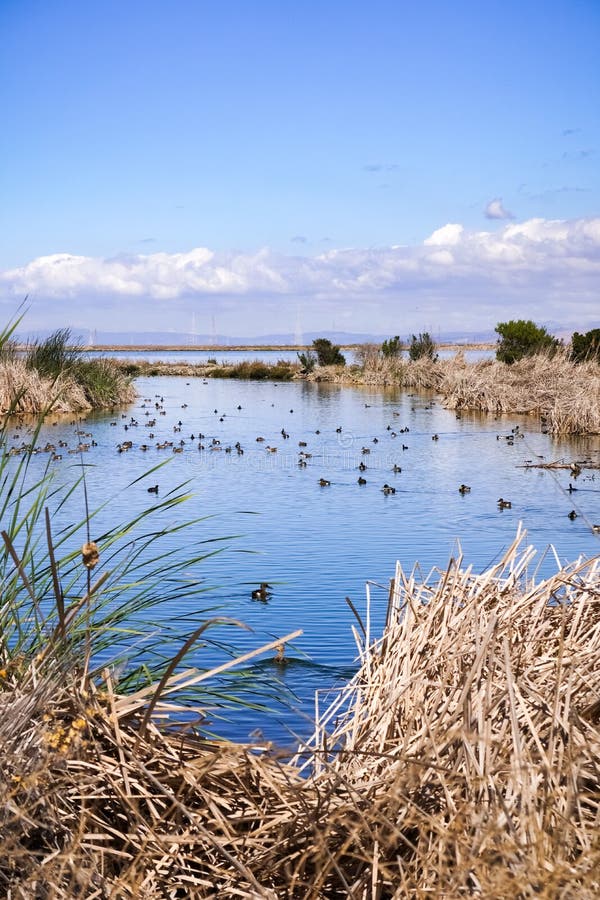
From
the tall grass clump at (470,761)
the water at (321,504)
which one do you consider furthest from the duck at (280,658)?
the tall grass clump at (470,761)

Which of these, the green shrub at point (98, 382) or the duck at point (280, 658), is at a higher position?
the green shrub at point (98, 382)

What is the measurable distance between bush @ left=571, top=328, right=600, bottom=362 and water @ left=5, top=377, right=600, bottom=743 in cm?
745

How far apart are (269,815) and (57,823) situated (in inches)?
24.9

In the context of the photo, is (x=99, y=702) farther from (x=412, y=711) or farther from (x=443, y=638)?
(x=443, y=638)

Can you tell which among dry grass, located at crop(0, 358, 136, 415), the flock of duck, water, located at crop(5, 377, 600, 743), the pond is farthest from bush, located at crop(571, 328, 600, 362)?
dry grass, located at crop(0, 358, 136, 415)

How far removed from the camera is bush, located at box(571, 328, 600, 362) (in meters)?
36.8

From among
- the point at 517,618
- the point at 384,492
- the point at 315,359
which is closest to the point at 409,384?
the point at 315,359

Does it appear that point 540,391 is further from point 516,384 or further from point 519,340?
point 519,340

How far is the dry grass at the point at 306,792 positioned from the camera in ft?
8.21

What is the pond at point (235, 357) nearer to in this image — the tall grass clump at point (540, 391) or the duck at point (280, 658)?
the tall grass clump at point (540, 391)

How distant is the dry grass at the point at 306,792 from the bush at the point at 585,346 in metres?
34.4

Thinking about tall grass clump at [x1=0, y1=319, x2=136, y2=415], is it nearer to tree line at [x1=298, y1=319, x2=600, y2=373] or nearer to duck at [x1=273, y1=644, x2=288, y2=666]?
tree line at [x1=298, y1=319, x2=600, y2=373]

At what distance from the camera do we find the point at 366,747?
3.37 m

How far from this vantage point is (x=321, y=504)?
51.0 feet
